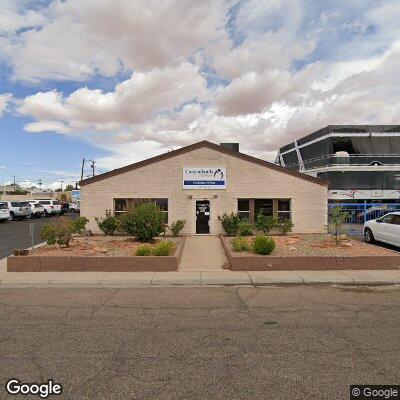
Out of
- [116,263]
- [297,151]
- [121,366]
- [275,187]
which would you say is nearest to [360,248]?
[275,187]

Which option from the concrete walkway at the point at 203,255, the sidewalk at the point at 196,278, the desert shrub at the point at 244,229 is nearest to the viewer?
the sidewalk at the point at 196,278

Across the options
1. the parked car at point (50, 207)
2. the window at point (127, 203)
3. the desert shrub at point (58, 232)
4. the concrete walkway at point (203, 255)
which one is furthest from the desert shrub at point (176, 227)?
the parked car at point (50, 207)

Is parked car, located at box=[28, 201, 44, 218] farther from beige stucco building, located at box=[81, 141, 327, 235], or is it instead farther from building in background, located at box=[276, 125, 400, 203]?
building in background, located at box=[276, 125, 400, 203]

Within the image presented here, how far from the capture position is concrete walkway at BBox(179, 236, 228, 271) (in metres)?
11.7

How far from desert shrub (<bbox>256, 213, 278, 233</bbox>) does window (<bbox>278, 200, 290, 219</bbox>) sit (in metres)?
1.87

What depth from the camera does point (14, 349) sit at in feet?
17.8

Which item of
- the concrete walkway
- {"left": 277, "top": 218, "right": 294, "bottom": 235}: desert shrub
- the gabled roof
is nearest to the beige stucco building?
the gabled roof

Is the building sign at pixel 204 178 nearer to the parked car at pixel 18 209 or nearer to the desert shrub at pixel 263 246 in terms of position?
the desert shrub at pixel 263 246

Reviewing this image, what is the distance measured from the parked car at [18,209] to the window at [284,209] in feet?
86.0

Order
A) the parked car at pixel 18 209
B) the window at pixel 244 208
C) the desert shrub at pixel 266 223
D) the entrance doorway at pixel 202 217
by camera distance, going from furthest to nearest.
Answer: the parked car at pixel 18 209 < the window at pixel 244 208 < the entrance doorway at pixel 202 217 < the desert shrub at pixel 266 223

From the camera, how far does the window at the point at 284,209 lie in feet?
68.1

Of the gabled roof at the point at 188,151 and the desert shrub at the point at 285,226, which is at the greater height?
the gabled roof at the point at 188,151

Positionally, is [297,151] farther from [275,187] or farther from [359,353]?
[359,353]

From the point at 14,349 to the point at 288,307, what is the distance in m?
5.28
